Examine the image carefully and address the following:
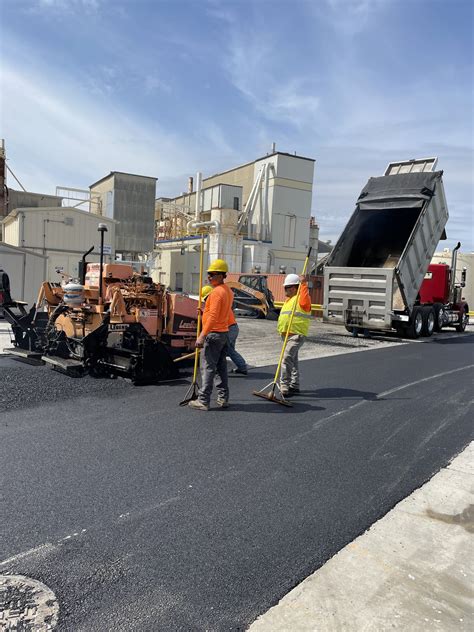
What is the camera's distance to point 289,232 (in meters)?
36.9

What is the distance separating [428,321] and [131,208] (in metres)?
26.4

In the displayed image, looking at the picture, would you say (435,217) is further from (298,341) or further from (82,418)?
(82,418)

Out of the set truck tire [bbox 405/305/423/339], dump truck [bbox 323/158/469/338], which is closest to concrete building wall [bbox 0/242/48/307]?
dump truck [bbox 323/158/469/338]

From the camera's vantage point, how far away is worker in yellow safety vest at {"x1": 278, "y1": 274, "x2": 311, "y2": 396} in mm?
6824

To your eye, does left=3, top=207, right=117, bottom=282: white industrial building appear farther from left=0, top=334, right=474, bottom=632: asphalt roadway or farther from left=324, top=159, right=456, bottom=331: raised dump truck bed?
left=0, top=334, right=474, bottom=632: asphalt roadway

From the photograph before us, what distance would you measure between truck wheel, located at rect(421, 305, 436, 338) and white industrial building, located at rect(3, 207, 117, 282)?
38.4 ft

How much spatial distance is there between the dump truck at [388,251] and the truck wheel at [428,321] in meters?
0.21

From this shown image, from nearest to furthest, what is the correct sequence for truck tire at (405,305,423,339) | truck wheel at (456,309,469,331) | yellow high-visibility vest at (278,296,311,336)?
yellow high-visibility vest at (278,296,311,336)
truck tire at (405,305,423,339)
truck wheel at (456,309,469,331)

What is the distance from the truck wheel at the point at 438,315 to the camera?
16812mm

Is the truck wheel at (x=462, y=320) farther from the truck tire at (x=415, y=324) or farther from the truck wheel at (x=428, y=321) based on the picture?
the truck tire at (x=415, y=324)

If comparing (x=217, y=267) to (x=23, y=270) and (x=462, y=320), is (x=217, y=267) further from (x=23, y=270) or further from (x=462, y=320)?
(x=462, y=320)

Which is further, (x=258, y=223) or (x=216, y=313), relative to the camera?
(x=258, y=223)

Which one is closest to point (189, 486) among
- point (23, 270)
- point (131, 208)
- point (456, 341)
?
point (23, 270)

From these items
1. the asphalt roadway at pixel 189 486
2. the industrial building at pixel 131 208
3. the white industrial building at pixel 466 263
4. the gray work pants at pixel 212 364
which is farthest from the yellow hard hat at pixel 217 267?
the industrial building at pixel 131 208
